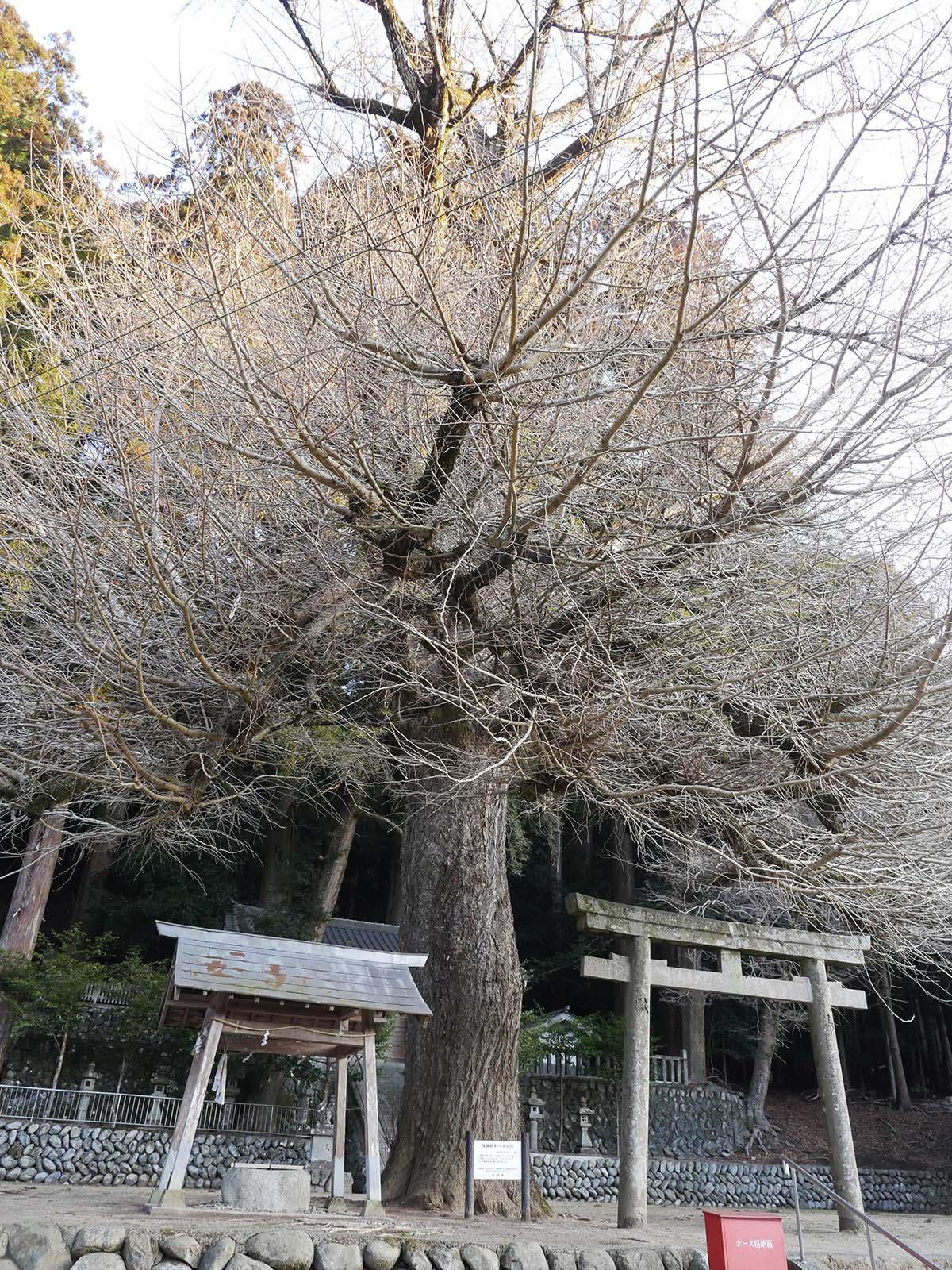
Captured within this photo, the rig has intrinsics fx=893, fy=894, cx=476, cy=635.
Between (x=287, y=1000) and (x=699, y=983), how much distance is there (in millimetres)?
3483

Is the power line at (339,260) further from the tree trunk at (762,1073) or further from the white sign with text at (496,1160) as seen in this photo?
the tree trunk at (762,1073)

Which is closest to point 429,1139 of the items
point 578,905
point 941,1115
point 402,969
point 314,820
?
point 402,969

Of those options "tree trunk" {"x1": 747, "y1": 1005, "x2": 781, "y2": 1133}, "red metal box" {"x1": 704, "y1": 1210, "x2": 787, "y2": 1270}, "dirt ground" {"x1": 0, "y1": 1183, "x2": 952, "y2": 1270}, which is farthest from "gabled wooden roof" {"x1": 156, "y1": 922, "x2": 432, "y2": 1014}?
"tree trunk" {"x1": 747, "y1": 1005, "x2": 781, "y2": 1133}

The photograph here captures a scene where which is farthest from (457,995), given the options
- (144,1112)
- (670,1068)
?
(670,1068)

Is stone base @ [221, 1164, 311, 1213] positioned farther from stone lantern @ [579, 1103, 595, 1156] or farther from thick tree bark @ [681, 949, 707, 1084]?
thick tree bark @ [681, 949, 707, 1084]

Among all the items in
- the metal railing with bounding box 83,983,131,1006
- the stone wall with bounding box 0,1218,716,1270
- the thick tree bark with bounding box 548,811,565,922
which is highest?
the thick tree bark with bounding box 548,811,565,922

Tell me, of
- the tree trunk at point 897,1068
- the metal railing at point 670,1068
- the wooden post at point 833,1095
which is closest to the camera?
the wooden post at point 833,1095

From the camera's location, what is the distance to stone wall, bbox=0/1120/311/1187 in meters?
9.88

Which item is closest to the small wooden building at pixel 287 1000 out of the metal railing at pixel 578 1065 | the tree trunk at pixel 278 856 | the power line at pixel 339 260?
the power line at pixel 339 260

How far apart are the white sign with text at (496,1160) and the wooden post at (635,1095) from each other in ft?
2.91

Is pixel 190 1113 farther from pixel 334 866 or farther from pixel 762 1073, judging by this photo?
pixel 762 1073

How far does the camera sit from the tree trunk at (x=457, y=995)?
605cm

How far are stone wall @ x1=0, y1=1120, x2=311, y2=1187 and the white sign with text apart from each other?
237 inches

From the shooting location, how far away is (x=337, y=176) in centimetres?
493
